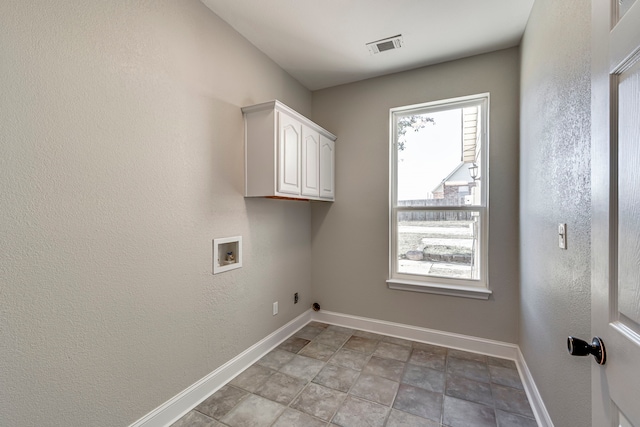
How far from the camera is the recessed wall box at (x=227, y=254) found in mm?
2064

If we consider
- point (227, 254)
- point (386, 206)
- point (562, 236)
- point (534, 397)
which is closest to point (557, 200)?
point (562, 236)

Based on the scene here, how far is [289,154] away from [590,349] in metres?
2.07

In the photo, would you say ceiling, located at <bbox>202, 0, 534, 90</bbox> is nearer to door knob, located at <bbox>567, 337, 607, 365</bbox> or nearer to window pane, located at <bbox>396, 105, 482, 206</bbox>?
window pane, located at <bbox>396, 105, 482, 206</bbox>

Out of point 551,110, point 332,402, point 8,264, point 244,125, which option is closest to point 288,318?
point 332,402

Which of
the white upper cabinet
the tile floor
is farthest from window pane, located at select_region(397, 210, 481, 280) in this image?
the white upper cabinet

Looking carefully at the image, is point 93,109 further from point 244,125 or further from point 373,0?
point 373,0

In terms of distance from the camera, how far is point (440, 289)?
271 centimetres

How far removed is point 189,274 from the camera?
1.87m

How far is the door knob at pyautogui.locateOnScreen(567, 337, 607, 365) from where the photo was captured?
28.0 inches

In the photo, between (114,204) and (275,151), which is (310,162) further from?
(114,204)

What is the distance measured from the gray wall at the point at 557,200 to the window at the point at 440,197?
52 centimetres

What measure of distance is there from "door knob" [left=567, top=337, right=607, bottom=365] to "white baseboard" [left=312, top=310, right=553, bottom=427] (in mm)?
1412

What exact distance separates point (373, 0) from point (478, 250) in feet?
7.49

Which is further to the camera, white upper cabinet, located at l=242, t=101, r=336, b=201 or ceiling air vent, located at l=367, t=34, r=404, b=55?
ceiling air vent, located at l=367, t=34, r=404, b=55
